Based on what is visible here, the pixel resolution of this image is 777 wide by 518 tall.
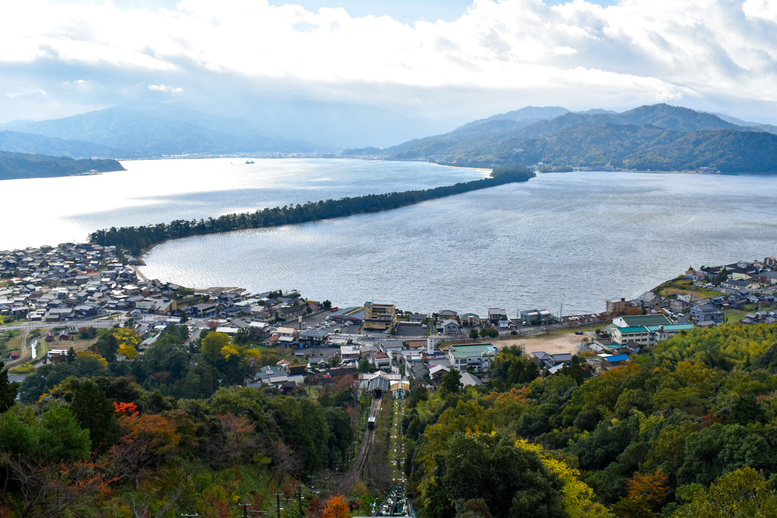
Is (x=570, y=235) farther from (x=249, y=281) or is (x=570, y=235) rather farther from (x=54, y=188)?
(x=54, y=188)

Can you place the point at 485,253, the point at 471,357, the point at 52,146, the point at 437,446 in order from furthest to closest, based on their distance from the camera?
1. the point at 52,146
2. the point at 485,253
3. the point at 471,357
4. the point at 437,446

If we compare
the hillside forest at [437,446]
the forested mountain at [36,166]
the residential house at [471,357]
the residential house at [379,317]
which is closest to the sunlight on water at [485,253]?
the residential house at [379,317]

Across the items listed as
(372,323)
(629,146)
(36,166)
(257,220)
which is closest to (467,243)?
(372,323)

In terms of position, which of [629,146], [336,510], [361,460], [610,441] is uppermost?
[629,146]

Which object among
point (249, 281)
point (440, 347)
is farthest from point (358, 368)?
point (249, 281)

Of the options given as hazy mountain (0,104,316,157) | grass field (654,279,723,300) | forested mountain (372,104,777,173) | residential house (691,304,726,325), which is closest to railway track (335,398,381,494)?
residential house (691,304,726,325)

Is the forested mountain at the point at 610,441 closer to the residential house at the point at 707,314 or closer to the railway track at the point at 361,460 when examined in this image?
the railway track at the point at 361,460

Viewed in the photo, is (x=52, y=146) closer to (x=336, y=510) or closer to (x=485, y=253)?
(x=485, y=253)

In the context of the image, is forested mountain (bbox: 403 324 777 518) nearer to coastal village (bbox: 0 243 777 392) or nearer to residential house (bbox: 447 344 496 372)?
residential house (bbox: 447 344 496 372)
